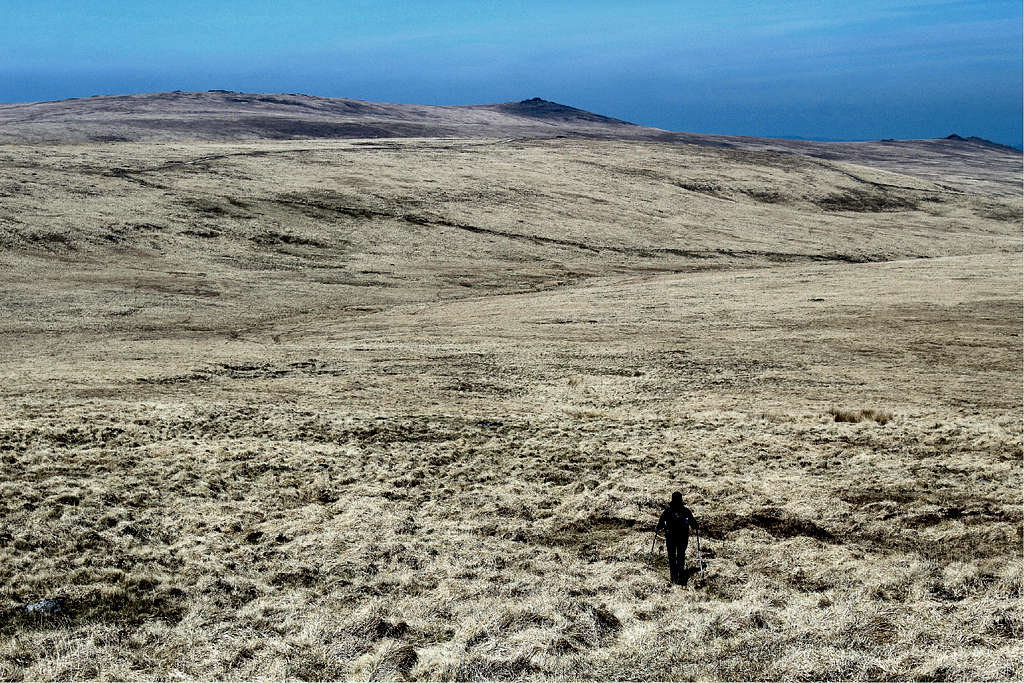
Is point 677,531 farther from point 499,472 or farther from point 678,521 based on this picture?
point 499,472

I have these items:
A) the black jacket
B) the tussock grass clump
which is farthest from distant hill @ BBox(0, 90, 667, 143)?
the black jacket

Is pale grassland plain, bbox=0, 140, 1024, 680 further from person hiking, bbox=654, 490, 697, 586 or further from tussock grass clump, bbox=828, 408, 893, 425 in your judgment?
person hiking, bbox=654, 490, 697, 586

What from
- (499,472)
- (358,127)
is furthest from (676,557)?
(358,127)

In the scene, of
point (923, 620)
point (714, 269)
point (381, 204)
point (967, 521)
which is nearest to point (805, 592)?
point (923, 620)

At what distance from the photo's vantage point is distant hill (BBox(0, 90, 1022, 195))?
11723 centimetres

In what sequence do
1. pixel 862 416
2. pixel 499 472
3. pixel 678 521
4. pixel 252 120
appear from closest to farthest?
pixel 678 521
pixel 499 472
pixel 862 416
pixel 252 120

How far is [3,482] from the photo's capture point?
12.4 meters

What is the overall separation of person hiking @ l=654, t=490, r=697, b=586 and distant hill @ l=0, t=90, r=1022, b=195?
10318 cm

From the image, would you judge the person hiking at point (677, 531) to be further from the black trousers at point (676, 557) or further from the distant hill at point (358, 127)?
the distant hill at point (358, 127)

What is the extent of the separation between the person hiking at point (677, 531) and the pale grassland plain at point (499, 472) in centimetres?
24

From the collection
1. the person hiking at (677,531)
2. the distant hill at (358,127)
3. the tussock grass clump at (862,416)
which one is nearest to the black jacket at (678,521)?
the person hiking at (677,531)

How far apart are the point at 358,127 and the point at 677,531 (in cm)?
13692

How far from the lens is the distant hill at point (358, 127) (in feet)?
385

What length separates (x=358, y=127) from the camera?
5438 inches
